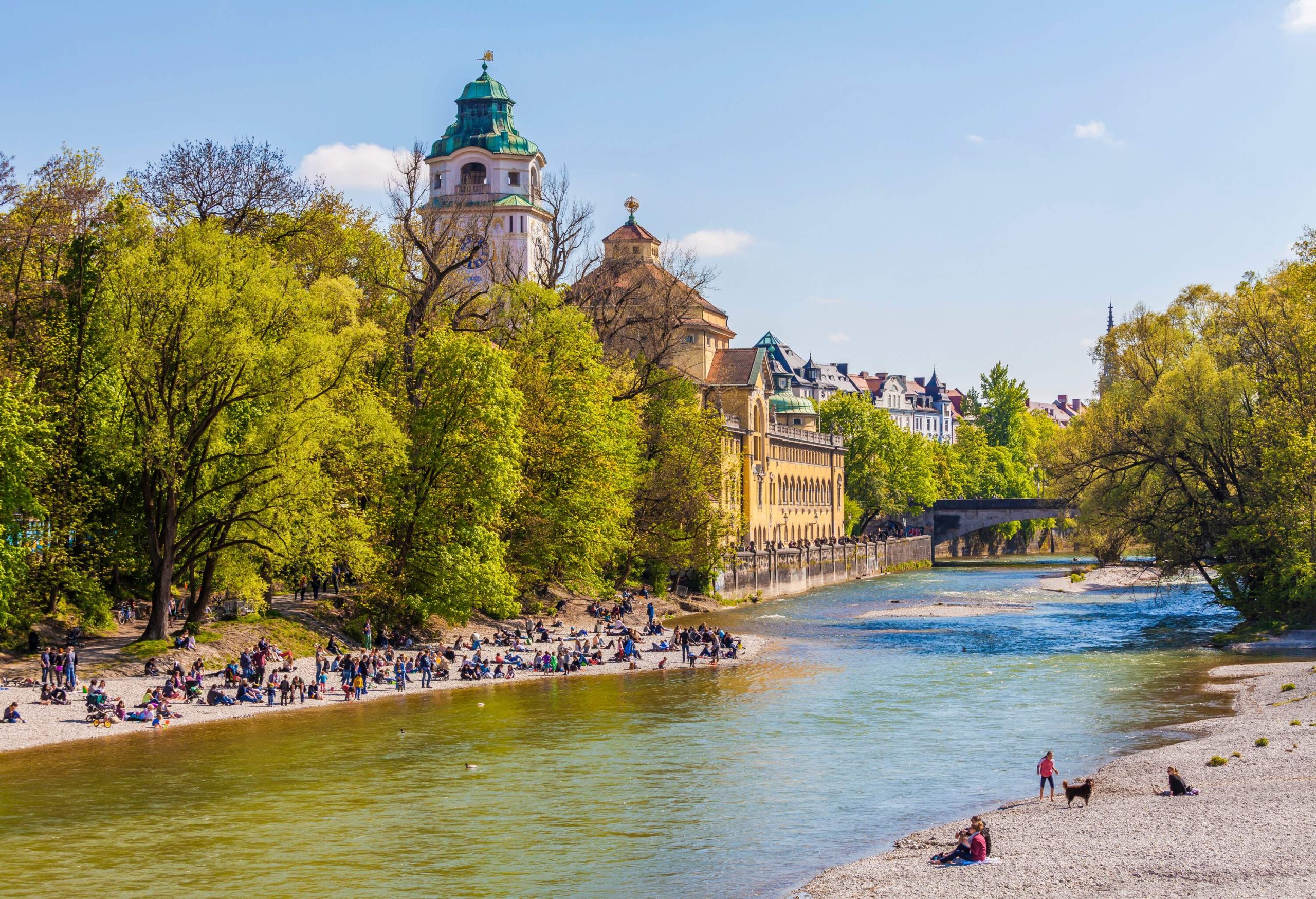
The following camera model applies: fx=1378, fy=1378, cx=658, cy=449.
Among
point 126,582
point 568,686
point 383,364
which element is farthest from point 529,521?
point 126,582

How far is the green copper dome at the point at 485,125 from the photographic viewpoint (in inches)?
5039

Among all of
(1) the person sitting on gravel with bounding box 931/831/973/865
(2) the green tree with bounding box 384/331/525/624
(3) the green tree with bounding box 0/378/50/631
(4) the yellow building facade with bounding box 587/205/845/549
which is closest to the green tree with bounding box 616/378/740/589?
(4) the yellow building facade with bounding box 587/205/845/549

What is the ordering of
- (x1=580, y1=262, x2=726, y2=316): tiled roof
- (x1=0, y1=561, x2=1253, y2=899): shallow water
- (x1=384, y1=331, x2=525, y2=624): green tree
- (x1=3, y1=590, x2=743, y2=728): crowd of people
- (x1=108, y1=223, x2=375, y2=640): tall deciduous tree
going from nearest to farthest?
1. (x1=0, y1=561, x2=1253, y2=899): shallow water
2. (x1=3, y1=590, x2=743, y2=728): crowd of people
3. (x1=108, y1=223, x2=375, y2=640): tall deciduous tree
4. (x1=384, y1=331, x2=525, y2=624): green tree
5. (x1=580, y1=262, x2=726, y2=316): tiled roof

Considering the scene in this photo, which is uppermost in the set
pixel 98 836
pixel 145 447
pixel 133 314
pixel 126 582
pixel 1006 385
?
pixel 1006 385

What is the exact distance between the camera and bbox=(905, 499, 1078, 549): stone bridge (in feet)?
461

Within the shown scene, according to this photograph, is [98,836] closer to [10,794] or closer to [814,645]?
[10,794]

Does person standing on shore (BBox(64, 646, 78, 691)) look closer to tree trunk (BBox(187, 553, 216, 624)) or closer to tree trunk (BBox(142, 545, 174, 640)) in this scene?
tree trunk (BBox(142, 545, 174, 640))

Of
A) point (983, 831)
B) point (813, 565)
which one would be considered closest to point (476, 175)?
point (813, 565)

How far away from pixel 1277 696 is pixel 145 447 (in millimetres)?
37472

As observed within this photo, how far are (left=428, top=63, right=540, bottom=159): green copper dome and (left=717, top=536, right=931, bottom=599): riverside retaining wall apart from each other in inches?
1832

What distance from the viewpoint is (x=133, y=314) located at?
148ft

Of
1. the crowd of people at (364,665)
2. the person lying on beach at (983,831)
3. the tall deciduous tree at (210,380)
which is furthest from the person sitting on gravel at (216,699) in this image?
the person lying on beach at (983,831)

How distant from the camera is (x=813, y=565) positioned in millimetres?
113750

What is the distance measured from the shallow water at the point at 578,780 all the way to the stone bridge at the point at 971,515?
86405 mm
